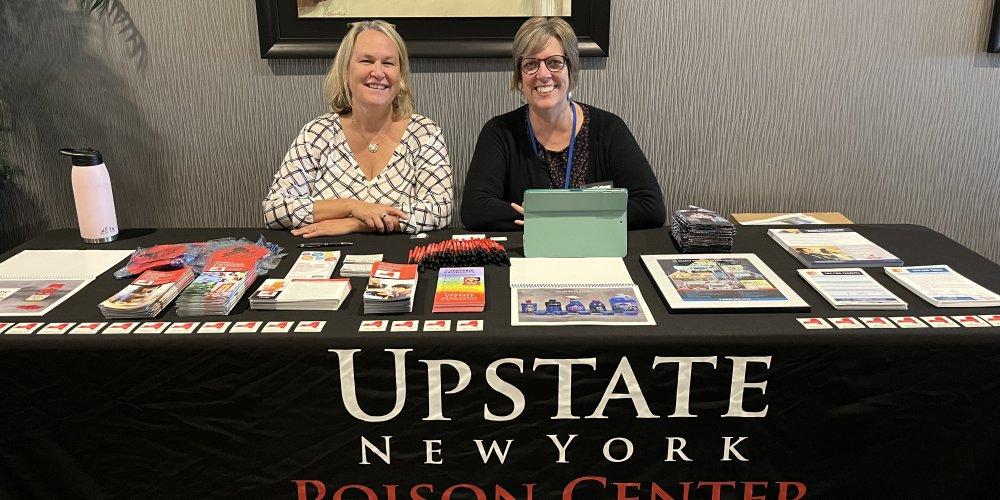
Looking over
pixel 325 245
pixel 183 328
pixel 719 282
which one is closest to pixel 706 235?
pixel 719 282

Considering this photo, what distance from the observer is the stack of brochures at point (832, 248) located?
1.55m

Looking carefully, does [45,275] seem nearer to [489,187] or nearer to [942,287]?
[489,187]

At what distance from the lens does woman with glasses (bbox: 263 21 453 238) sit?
6.79 ft

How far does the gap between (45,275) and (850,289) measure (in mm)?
1716

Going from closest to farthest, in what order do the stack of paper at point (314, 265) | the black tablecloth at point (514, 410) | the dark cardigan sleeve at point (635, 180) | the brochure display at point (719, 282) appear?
the black tablecloth at point (514, 410), the brochure display at point (719, 282), the stack of paper at point (314, 265), the dark cardigan sleeve at point (635, 180)

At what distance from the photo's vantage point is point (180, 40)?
2.47 metres

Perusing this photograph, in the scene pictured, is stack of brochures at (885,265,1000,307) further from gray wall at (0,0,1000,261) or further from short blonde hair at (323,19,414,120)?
short blonde hair at (323,19,414,120)

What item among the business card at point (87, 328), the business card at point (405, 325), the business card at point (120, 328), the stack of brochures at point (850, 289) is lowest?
the business card at point (405, 325)

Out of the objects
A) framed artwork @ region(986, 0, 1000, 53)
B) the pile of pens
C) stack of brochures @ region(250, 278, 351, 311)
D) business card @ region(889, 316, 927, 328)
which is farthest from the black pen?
framed artwork @ region(986, 0, 1000, 53)

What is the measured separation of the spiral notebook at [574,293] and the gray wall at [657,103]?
3.92 ft

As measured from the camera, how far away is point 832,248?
1.65 metres

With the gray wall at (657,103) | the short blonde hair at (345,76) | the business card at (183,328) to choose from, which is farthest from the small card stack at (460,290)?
the gray wall at (657,103)

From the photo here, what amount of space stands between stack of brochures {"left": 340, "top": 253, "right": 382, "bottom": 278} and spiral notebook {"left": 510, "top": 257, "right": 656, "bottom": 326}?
324 mm

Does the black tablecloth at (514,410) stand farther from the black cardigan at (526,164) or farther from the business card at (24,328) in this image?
the black cardigan at (526,164)
